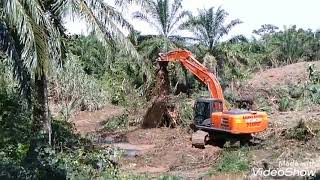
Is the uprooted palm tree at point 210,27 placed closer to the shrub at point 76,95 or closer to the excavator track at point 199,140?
the shrub at point 76,95

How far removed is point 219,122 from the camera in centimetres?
1705

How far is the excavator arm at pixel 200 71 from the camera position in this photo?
63.1 ft

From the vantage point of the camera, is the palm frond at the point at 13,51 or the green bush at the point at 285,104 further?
the green bush at the point at 285,104

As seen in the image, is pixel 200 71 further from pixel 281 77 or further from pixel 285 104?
pixel 281 77

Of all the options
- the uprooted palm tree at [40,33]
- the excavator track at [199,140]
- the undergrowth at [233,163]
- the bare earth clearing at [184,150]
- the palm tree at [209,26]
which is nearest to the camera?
the uprooted palm tree at [40,33]

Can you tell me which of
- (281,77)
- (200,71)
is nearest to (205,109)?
(200,71)

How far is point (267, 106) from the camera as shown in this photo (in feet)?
84.9

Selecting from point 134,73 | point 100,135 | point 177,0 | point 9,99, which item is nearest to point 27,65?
point 9,99

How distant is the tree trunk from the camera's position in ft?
45.0

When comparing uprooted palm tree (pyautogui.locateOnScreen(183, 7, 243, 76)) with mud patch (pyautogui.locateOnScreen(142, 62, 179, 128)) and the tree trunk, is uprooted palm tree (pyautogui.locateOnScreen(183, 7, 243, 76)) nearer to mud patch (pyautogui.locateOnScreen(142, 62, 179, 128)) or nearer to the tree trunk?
mud patch (pyautogui.locateOnScreen(142, 62, 179, 128))

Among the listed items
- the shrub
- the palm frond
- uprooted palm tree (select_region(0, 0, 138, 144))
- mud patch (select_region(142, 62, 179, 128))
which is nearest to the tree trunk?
uprooted palm tree (select_region(0, 0, 138, 144))

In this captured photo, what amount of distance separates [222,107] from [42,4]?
8.10 m

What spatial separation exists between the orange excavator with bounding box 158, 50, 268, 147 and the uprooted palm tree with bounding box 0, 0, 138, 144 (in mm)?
4590

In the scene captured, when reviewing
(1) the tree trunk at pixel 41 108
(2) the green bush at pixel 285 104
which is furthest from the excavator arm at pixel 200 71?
(1) the tree trunk at pixel 41 108
